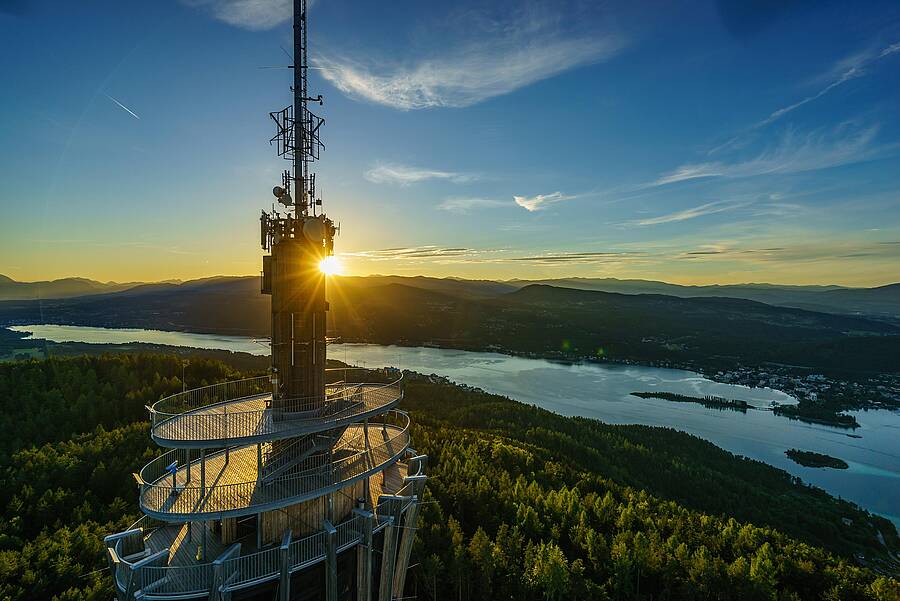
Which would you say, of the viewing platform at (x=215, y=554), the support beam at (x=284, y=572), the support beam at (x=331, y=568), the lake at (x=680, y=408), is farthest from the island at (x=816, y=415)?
the support beam at (x=284, y=572)

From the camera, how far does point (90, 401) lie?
127 feet

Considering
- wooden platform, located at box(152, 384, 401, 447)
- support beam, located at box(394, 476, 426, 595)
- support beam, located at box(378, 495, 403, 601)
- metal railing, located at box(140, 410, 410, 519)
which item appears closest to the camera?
metal railing, located at box(140, 410, 410, 519)

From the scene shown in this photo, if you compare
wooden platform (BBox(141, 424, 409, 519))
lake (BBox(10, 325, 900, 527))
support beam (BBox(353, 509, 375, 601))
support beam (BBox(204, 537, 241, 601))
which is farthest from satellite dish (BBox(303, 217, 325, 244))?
lake (BBox(10, 325, 900, 527))

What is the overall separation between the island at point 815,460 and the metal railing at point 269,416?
82.4 m

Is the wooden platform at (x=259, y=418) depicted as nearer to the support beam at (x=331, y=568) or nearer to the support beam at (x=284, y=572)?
the support beam at (x=284, y=572)

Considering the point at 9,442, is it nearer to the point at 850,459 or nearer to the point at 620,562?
the point at 620,562

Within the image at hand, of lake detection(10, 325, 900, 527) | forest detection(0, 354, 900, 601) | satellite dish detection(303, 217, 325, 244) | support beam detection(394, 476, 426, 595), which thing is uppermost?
satellite dish detection(303, 217, 325, 244)

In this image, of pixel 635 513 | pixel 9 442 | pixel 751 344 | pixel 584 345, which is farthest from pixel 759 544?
pixel 751 344

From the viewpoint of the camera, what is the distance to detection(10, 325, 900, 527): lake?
217ft

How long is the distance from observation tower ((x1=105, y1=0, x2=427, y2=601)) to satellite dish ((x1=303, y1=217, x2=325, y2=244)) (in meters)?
0.05

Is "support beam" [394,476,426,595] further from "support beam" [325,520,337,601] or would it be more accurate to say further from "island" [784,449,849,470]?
"island" [784,449,849,470]

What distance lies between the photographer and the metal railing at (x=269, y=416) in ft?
37.2

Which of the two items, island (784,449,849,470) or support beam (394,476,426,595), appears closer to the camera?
support beam (394,476,426,595)

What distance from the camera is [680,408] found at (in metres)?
99.4
